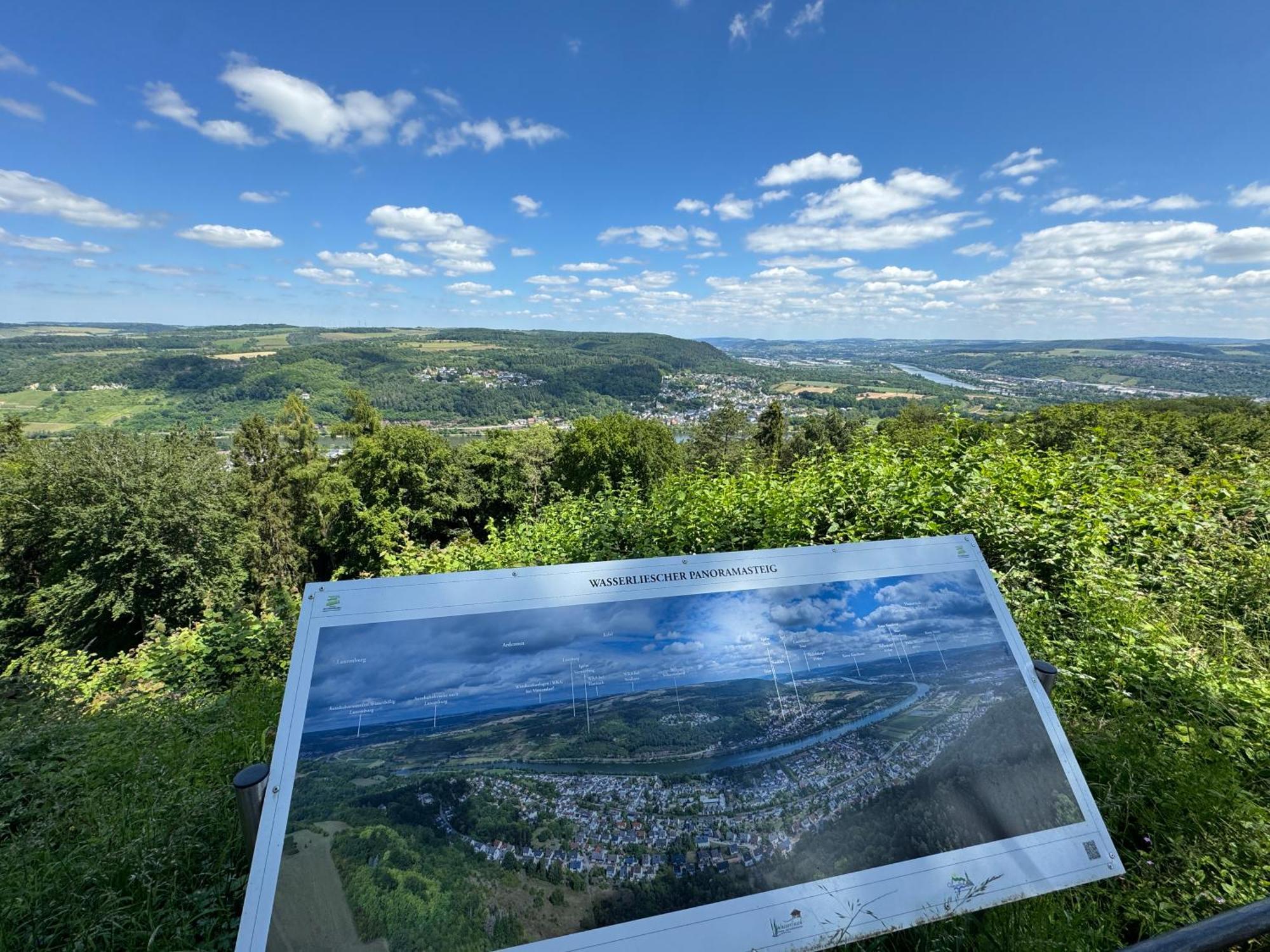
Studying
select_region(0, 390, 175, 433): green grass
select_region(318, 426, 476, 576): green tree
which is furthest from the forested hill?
select_region(318, 426, 476, 576): green tree

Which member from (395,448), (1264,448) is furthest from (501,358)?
(1264,448)

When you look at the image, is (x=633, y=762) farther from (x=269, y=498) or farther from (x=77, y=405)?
(x=77, y=405)

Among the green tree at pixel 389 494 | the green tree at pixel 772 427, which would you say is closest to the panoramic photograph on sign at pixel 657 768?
the green tree at pixel 389 494

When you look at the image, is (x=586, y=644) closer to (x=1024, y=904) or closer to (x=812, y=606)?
(x=812, y=606)

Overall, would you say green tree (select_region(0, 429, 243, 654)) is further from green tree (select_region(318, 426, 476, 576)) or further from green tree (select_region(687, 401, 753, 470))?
green tree (select_region(687, 401, 753, 470))

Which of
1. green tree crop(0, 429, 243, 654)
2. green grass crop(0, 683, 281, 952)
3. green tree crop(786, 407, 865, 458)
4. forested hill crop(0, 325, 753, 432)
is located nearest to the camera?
green grass crop(0, 683, 281, 952)

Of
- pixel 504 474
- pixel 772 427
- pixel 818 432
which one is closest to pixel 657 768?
pixel 504 474
